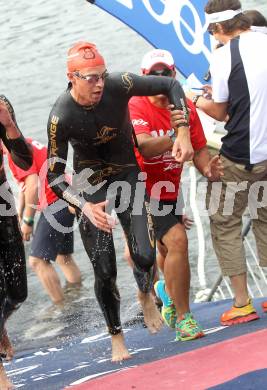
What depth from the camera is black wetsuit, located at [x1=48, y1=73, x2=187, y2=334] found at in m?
6.05

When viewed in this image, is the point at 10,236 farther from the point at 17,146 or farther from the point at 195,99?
the point at 195,99

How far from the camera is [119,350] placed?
613cm

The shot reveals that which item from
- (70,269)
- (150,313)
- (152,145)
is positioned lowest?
(70,269)

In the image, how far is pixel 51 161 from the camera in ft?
19.9

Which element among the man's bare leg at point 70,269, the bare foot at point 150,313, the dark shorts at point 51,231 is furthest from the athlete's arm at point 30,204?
the bare foot at point 150,313

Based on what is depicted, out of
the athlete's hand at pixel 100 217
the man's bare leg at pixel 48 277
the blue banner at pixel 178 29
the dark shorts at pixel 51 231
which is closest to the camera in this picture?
the athlete's hand at pixel 100 217

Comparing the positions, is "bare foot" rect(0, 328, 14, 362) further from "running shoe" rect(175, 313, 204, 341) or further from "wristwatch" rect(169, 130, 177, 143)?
"wristwatch" rect(169, 130, 177, 143)

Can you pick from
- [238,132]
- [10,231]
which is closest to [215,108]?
[238,132]

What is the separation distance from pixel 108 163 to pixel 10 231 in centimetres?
78

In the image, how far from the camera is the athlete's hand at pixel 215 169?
643cm

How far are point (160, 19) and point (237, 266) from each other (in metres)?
2.92

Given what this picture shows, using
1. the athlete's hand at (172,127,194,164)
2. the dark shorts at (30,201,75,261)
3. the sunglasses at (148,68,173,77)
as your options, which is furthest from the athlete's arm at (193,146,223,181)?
the dark shorts at (30,201,75,261)

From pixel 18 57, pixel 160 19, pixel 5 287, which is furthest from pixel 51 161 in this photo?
pixel 18 57

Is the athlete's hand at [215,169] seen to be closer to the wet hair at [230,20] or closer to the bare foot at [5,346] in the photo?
the wet hair at [230,20]
